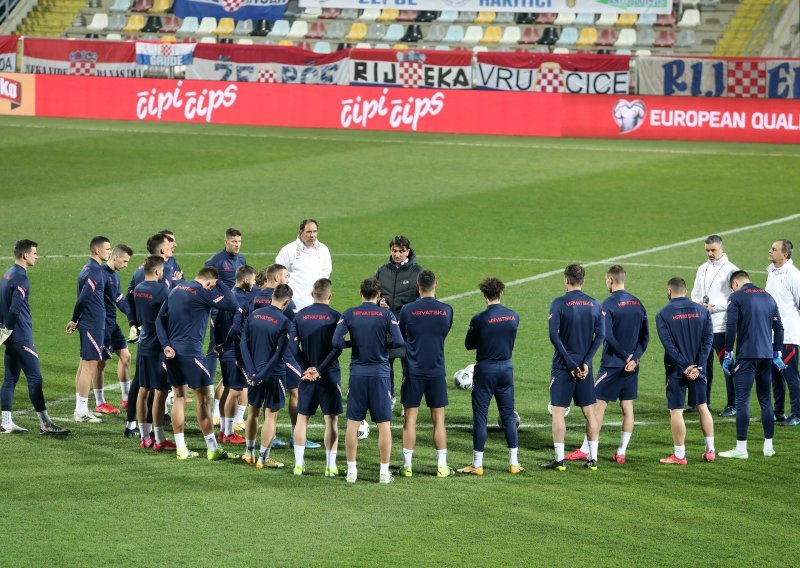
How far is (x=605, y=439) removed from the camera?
1305 centimetres

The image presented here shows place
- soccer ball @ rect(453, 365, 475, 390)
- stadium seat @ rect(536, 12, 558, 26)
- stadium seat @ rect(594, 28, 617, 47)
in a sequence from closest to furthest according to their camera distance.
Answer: soccer ball @ rect(453, 365, 475, 390), stadium seat @ rect(594, 28, 617, 47), stadium seat @ rect(536, 12, 558, 26)

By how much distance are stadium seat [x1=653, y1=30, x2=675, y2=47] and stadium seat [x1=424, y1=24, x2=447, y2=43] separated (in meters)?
8.36

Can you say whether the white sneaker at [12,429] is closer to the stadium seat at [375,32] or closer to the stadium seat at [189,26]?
the stadium seat at [375,32]

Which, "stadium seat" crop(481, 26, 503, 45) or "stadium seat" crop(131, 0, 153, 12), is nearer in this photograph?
"stadium seat" crop(481, 26, 503, 45)

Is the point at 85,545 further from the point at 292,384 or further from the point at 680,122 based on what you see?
the point at 680,122

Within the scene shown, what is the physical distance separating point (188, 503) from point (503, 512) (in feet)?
8.80

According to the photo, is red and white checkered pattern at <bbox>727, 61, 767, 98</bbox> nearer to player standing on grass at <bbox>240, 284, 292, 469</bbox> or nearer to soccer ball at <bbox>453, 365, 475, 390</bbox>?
soccer ball at <bbox>453, 365, 475, 390</bbox>

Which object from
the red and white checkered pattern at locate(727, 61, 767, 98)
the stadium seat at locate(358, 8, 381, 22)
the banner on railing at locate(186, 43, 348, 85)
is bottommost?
the red and white checkered pattern at locate(727, 61, 767, 98)

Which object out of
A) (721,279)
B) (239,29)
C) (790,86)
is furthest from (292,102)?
(721,279)

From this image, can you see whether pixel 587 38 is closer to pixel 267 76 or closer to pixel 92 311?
pixel 267 76

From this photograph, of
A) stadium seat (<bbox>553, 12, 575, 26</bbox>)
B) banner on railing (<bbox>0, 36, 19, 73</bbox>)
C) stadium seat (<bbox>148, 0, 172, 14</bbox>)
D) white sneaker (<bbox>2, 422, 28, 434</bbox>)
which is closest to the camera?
white sneaker (<bbox>2, 422, 28, 434</bbox>)

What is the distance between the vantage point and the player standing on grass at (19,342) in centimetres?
1268

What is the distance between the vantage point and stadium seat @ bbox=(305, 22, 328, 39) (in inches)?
1965

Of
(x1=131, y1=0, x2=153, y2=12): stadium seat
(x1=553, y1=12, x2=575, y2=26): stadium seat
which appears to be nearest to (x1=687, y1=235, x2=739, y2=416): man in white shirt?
(x1=553, y1=12, x2=575, y2=26): stadium seat
